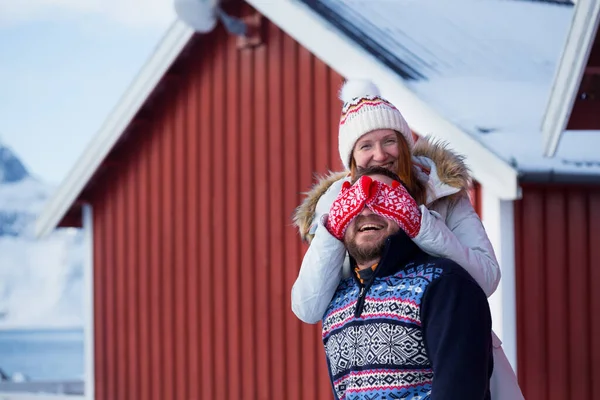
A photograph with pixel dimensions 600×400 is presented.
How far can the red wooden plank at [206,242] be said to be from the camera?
7.71m

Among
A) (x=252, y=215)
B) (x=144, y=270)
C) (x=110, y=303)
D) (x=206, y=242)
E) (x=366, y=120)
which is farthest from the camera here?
(x=110, y=303)

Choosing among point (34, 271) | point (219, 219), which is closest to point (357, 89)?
point (219, 219)

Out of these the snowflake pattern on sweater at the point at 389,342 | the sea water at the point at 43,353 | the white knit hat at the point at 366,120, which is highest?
the sea water at the point at 43,353

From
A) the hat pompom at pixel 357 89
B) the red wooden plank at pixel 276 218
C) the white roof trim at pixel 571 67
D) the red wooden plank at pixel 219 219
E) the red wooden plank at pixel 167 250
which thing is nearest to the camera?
the hat pompom at pixel 357 89

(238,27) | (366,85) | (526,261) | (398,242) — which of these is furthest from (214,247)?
(398,242)

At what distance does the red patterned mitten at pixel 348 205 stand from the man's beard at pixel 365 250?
2.0 inches

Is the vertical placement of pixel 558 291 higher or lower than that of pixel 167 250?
lower

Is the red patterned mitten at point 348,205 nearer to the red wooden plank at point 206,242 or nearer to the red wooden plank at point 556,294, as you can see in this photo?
the red wooden plank at point 556,294

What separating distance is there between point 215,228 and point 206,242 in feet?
0.52

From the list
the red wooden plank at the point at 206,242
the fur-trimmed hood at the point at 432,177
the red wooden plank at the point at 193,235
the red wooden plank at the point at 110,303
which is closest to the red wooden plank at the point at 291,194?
the red wooden plank at the point at 206,242

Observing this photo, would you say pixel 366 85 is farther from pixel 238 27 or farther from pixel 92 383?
pixel 92 383

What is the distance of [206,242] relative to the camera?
25.5ft

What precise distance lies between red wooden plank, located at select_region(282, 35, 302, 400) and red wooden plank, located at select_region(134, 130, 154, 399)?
172 cm

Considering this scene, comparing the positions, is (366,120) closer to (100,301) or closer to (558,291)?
(558,291)
